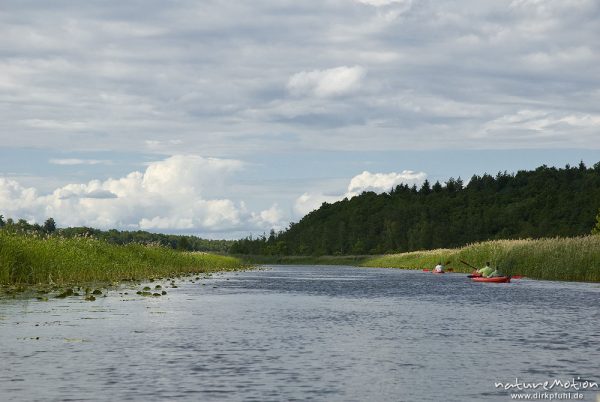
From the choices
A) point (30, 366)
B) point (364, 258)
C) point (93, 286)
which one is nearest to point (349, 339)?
point (30, 366)

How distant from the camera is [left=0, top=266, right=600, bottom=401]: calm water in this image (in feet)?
47.6

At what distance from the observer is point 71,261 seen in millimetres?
41750

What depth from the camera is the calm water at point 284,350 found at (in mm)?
14508

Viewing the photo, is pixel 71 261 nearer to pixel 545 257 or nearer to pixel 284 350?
pixel 284 350

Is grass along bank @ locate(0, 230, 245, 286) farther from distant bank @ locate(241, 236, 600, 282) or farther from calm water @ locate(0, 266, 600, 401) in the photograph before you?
distant bank @ locate(241, 236, 600, 282)

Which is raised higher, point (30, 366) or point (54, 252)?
point (54, 252)

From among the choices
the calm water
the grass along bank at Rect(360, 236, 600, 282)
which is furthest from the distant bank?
the calm water

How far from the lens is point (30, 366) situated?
16422mm

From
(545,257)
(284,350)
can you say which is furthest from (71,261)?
(545,257)

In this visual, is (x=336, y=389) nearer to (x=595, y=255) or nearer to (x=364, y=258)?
(x=595, y=255)

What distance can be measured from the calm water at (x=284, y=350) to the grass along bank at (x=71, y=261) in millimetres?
5316

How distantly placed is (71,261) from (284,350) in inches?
981

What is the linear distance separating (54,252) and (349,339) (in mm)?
22388

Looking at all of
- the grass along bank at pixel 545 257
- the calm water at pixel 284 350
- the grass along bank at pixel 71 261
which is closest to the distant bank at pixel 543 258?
the grass along bank at pixel 545 257
